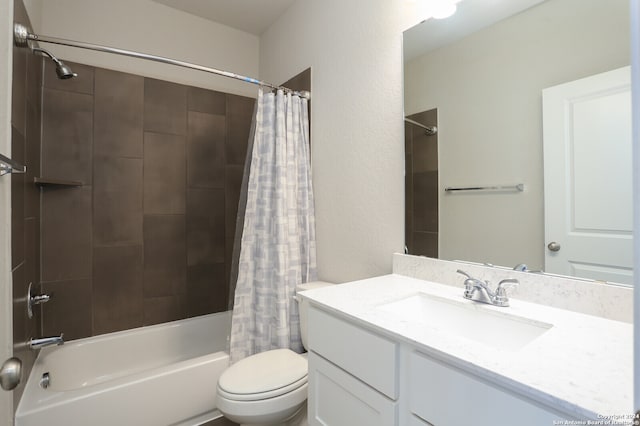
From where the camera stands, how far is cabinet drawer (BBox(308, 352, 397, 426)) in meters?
0.84

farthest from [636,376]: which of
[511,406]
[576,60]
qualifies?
[576,60]

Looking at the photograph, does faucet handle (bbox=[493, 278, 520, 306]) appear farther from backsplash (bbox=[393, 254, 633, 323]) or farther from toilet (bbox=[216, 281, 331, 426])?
toilet (bbox=[216, 281, 331, 426])

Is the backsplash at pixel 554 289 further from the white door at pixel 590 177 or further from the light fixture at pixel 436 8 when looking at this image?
the light fixture at pixel 436 8

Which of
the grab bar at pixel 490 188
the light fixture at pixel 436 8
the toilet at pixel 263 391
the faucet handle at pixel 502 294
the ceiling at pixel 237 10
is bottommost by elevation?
the toilet at pixel 263 391

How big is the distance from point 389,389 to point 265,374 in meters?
0.78

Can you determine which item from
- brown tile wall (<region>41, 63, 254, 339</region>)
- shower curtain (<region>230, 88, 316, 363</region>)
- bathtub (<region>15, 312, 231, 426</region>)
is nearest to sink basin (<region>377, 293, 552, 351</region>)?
shower curtain (<region>230, 88, 316, 363</region>)

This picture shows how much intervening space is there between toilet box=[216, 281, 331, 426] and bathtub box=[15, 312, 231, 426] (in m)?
0.35

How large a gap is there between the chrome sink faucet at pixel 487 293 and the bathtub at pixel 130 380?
134cm

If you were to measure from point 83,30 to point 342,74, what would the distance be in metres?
1.77

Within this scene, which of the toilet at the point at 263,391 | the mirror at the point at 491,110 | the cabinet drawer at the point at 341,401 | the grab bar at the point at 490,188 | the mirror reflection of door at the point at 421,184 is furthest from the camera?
the mirror reflection of door at the point at 421,184

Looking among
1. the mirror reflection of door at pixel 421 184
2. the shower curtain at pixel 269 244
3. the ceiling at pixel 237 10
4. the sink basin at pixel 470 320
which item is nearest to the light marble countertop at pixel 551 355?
the sink basin at pixel 470 320

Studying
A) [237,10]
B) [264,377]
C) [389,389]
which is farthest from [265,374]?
[237,10]

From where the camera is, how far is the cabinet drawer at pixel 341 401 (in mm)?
837

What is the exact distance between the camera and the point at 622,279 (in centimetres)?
88
